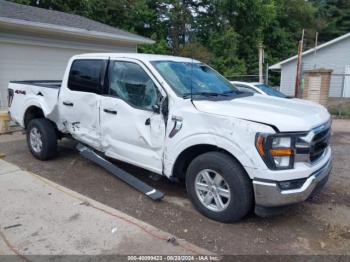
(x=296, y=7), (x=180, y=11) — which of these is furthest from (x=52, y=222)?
(x=296, y=7)

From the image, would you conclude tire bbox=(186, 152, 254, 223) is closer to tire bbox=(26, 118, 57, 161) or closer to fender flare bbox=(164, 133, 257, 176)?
fender flare bbox=(164, 133, 257, 176)

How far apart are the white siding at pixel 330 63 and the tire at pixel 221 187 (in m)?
20.0

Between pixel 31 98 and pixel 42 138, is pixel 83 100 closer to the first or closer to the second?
pixel 42 138

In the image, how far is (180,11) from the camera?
24.2 metres

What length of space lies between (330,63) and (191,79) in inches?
831

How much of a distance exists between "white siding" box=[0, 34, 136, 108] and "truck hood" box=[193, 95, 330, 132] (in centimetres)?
760

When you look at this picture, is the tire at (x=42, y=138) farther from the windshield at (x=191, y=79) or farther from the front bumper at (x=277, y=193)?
the front bumper at (x=277, y=193)

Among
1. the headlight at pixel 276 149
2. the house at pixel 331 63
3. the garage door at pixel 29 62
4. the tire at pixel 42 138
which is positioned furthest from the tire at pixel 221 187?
the house at pixel 331 63

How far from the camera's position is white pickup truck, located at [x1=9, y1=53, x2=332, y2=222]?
3.36 m

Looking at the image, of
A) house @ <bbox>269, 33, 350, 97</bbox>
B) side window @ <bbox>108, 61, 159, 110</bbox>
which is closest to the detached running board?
side window @ <bbox>108, 61, 159, 110</bbox>

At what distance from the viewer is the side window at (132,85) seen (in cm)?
427

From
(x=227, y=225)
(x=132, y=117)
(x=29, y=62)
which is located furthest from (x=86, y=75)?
(x=29, y=62)

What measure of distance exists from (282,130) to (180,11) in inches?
891

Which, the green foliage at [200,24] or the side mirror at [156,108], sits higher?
the green foliage at [200,24]
